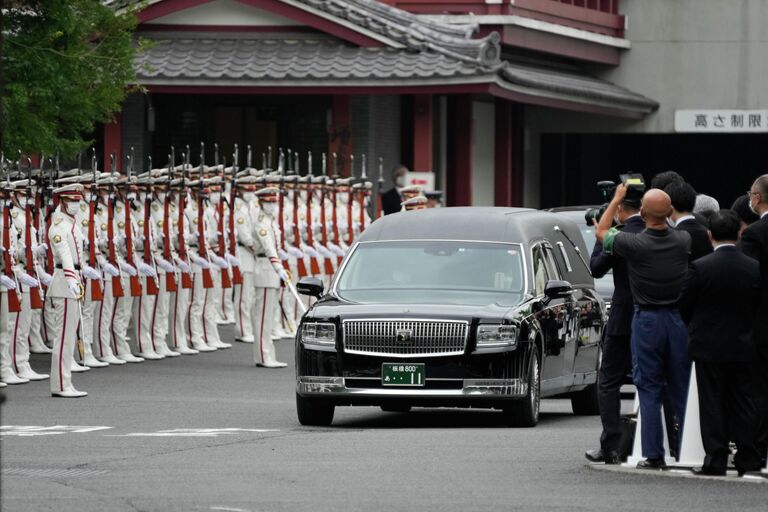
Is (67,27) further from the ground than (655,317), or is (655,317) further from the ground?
(67,27)

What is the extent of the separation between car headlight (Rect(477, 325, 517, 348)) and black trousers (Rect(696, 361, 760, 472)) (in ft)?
10.3

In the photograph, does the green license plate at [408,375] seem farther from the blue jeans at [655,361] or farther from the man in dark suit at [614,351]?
the blue jeans at [655,361]

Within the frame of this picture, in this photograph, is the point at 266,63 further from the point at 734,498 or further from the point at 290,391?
the point at 734,498

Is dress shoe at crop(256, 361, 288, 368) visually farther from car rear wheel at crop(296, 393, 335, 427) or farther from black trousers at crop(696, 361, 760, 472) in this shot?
black trousers at crop(696, 361, 760, 472)

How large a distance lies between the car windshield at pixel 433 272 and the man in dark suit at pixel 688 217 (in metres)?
3.16

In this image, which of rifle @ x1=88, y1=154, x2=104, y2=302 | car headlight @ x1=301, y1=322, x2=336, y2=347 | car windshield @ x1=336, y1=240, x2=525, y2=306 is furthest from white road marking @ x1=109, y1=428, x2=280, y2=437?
rifle @ x1=88, y1=154, x2=104, y2=302

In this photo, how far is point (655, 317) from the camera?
484 inches

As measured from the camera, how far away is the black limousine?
15164 millimetres

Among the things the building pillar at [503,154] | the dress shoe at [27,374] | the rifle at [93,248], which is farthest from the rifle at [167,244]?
the building pillar at [503,154]

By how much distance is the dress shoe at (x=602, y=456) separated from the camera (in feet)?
41.5

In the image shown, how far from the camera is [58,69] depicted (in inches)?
845

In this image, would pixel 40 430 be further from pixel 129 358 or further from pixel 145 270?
pixel 145 270

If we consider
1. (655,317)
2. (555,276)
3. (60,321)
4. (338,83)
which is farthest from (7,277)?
(338,83)

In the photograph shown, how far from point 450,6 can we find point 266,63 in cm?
553
